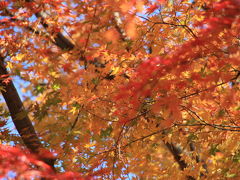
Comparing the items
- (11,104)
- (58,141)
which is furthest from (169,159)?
(11,104)

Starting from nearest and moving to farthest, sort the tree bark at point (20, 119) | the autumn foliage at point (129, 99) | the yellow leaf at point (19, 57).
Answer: the autumn foliage at point (129, 99)
the tree bark at point (20, 119)
the yellow leaf at point (19, 57)

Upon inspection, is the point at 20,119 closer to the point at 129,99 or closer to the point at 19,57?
the point at 19,57

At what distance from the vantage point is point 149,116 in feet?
10.6

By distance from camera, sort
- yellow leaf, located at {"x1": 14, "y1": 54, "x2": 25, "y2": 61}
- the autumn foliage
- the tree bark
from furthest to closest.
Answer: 1. yellow leaf, located at {"x1": 14, "y1": 54, "x2": 25, "y2": 61}
2. the tree bark
3. the autumn foliage

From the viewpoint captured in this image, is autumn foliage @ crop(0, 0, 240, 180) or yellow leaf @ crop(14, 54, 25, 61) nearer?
autumn foliage @ crop(0, 0, 240, 180)

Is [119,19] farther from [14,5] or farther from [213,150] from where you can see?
[213,150]

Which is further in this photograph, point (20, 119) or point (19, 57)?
point (19, 57)

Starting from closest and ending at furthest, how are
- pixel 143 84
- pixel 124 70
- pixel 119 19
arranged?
pixel 143 84 → pixel 124 70 → pixel 119 19

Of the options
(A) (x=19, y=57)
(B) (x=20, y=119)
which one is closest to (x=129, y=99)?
(B) (x=20, y=119)

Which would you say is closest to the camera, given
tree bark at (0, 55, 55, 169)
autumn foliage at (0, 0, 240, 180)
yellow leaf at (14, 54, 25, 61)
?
autumn foliage at (0, 0, 240, 180)

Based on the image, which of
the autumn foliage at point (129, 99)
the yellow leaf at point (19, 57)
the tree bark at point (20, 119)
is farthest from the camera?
the yellow leaf at point (19, 57)

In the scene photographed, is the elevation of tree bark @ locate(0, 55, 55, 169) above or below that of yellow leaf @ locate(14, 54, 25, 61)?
below

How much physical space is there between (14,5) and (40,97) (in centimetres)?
341

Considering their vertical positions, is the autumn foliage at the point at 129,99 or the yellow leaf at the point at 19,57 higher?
the yellow leaf at the point at 19,57
